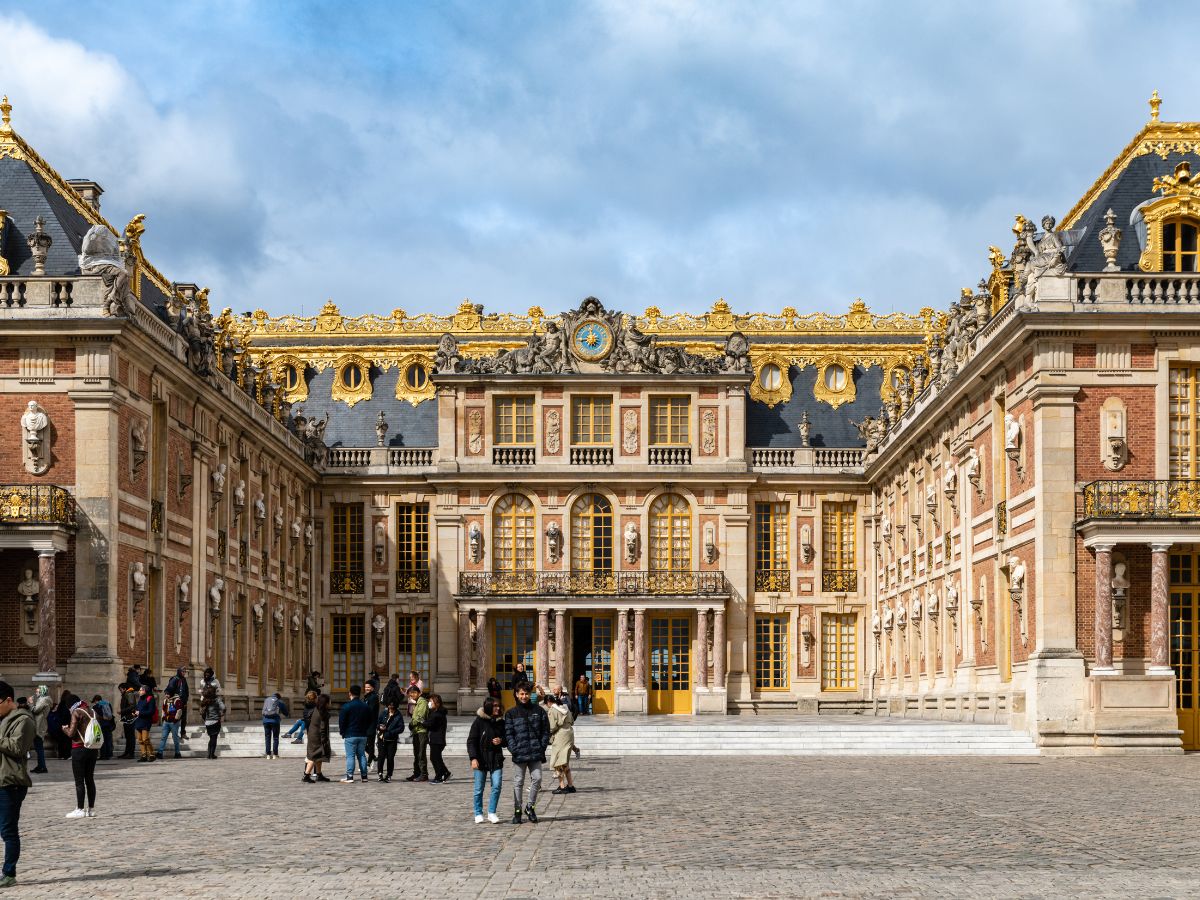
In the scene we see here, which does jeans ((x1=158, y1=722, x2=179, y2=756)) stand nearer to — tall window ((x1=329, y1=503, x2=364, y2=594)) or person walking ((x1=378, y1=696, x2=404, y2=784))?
person walking ((x1=378, y1=696, x2=404, y2=784))

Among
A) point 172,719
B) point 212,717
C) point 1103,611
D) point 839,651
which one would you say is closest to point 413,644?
point 839,651

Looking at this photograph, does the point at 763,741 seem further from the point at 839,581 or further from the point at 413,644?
the point at 413,644

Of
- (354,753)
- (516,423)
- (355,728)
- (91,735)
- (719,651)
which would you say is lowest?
(719,651)

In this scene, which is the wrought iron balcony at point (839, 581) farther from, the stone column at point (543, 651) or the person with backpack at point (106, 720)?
the person with backpack at point (106, 720)

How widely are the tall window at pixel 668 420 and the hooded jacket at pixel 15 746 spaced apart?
38.8 m

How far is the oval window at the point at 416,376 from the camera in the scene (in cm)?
5628

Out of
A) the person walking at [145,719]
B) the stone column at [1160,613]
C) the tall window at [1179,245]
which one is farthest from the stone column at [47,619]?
the tall window at [1179,245]

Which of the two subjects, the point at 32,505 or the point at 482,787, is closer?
the point at 482,787

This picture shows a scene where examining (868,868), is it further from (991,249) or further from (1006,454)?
(991,249)

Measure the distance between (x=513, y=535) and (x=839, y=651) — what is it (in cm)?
1060

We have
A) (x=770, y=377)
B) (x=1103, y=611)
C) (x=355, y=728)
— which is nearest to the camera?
(x=355, y=728)

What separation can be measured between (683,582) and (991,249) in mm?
19254

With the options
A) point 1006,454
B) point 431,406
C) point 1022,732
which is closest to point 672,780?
point 1022,732

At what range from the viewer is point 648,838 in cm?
1723
